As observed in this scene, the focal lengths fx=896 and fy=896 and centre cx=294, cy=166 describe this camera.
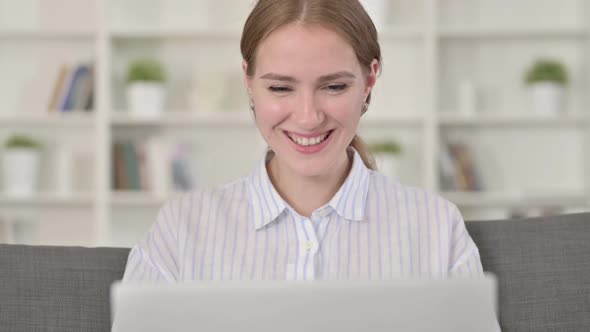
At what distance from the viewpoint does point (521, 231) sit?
1.75 metres

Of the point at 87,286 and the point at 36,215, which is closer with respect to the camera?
the point at 87,286

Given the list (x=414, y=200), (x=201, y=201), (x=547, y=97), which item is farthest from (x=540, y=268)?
(x=547, y=97)

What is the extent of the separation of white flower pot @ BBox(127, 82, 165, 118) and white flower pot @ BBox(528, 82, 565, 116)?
1.77 meters

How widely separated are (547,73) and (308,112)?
2.79m

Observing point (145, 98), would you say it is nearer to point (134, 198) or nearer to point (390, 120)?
point (134, 198)

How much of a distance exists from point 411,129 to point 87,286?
2.89 m

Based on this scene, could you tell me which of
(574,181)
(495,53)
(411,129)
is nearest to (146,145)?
(411,129)

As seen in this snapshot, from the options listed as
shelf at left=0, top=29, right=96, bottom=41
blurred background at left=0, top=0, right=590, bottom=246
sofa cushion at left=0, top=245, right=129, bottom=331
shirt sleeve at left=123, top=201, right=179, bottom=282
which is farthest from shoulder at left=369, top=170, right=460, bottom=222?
shelf at left=0, top=29, right=96, bottom=41

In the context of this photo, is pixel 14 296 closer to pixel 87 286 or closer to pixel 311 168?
pixel 87 286

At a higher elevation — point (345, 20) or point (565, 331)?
point (345, 20)

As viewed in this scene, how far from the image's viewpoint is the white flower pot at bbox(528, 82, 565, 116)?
4.18m

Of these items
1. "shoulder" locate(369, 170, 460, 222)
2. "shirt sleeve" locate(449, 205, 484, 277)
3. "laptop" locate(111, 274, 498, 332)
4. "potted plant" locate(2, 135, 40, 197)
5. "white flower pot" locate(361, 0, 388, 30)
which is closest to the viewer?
"laptop" locate(111, 274, 498, 332)

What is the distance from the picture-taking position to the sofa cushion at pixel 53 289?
168 centimetres

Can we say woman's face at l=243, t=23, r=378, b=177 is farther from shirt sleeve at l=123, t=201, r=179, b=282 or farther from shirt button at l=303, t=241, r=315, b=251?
shirt sleeve at l=123, t=201, r=179, b=282
